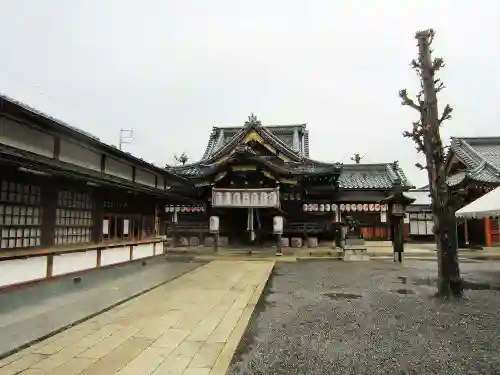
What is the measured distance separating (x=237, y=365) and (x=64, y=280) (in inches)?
254

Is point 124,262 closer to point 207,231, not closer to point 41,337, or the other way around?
point 41,337

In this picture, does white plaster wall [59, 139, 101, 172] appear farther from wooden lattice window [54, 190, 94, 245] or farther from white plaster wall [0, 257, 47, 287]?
white plaster wall [0, 257, 47, 287]

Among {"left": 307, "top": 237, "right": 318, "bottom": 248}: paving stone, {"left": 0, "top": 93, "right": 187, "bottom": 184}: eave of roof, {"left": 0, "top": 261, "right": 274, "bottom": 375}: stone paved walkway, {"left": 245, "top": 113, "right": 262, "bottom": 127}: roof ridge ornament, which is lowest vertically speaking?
{"left": 0, "top": 261, "right": 274, "bottom": 375}: stone paved walkway

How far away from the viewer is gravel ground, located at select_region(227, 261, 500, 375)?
4.84m

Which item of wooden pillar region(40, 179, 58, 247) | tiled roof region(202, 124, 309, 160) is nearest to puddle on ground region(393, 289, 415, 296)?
wooden pillar region(40, 179, 58, 247)

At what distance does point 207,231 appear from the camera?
2391cm

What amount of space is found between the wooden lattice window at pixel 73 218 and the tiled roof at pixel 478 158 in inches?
846

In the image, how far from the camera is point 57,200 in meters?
9.20

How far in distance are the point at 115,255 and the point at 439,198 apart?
10.6m

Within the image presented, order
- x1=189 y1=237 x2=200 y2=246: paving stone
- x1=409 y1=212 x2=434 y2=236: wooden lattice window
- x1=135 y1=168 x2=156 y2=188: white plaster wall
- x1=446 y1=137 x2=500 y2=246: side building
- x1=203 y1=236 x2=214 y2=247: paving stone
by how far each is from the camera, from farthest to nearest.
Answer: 1. x1=409 y1=212 x2=434 y2=236: wooden lattice window
2. x1=189 y1=237 x2=200 y2=246: paving stone
3. x1=203 y1=236 x2=214 y2=247: paving stone
4. x1=446 y1=137 x2=500 y2=246: side building
5. x1=135 y1=168 x2=156 y2=188: white plaster wall

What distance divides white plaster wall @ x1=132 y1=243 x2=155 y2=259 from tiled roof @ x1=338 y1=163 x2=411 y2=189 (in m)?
15.4

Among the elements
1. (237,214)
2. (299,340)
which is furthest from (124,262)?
(237,214)

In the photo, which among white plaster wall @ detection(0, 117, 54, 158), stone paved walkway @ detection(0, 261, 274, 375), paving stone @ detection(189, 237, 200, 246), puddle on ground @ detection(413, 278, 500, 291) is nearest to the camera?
stone paved walkway @ detection(0, 261, 274, 375)

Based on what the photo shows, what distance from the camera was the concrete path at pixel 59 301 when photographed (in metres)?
5.89
